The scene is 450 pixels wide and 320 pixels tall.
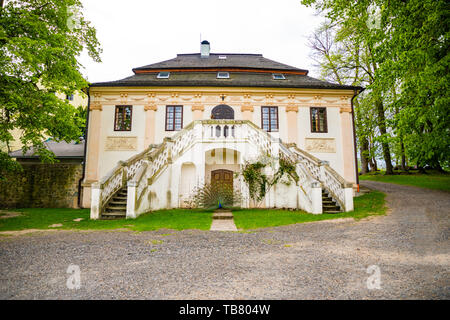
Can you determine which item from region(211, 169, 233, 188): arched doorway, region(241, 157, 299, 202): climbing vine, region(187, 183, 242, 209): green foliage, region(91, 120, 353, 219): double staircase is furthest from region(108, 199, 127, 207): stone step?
region(241, 157, 299, 202): climbing vine

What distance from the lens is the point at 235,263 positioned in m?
4.03

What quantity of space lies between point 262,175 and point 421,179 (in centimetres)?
1447

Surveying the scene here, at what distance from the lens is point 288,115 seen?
49.7 ft

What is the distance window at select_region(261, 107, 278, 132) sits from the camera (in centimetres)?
1510

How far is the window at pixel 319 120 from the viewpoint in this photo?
49.8 feet

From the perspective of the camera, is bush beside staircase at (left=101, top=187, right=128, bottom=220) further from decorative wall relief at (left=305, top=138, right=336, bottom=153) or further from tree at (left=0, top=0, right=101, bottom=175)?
decorative wall relief at (left=305, top=138, right=336, bottom=153)

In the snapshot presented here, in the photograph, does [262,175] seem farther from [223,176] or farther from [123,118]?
[123,118]

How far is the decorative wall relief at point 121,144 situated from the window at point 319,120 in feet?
37.6

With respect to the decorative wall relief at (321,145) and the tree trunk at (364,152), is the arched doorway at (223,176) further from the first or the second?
the tree trunk at (364,152)

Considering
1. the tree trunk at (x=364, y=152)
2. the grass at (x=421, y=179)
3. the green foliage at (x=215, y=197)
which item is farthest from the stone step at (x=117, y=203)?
the tree trunk at (x=364, y=152)

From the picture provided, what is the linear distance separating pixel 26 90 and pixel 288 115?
530 inches

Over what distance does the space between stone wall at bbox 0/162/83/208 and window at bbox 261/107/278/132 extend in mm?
12118
